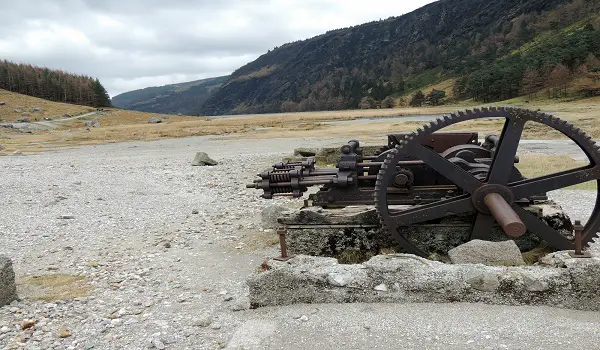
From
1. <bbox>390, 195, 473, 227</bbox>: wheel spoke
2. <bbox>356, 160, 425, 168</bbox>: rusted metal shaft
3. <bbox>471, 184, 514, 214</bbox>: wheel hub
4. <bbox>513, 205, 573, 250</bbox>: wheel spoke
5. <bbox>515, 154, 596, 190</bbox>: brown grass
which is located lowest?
<bbox>515, 154, 596, 190</bbox>: brown grass

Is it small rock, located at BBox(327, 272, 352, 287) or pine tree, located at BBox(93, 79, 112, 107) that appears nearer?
small rock, located at BBox(327, 272, 352, 287)

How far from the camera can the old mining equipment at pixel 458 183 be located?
20.9 feet

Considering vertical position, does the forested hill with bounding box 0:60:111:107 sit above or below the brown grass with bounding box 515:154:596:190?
above

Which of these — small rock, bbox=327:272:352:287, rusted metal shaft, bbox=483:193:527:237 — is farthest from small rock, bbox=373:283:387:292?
rusted metal shaft, bbox=483:193:527:237

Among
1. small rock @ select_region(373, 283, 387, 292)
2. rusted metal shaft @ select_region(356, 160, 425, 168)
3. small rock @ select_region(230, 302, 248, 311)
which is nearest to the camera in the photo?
small rock @ select_region(373, 283, 387, 292)

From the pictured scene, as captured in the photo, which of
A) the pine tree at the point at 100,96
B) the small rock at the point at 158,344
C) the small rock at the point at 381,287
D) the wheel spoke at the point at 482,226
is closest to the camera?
the small rock at the point at 158,344

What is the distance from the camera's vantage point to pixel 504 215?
232 inches

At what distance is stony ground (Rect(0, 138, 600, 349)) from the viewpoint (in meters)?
4.95

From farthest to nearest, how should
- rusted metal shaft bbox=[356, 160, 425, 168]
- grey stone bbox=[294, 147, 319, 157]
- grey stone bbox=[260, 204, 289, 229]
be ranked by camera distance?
1. grey stone bbox=[294, 147, 319, 157]
2. grey stone bbox=[260, 204, 289, 229]
3. rusted metal shaft bbox=[356, 160, 425, 168]

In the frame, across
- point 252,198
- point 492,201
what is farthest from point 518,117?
point 252,198

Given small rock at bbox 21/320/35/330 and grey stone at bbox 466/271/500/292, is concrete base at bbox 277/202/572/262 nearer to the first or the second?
grey stone at bbox 466/271/500/292

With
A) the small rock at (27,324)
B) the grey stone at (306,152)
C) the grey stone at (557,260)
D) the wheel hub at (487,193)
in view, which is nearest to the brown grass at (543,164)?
the grey stone at (306,152)

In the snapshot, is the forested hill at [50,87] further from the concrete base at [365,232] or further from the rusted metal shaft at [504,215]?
the rusted metal shaft at [504,215]

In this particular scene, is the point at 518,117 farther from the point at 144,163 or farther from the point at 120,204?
the point at 144,163
